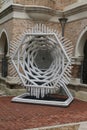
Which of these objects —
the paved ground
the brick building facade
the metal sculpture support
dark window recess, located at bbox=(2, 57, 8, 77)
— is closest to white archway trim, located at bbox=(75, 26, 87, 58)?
the brick building facade

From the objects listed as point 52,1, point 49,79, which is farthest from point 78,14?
point 49,79

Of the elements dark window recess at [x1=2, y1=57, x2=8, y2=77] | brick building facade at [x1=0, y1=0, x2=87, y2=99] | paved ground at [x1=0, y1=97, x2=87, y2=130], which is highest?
brick building facade at [x1=0, y1=0, x2=87, y2=99]

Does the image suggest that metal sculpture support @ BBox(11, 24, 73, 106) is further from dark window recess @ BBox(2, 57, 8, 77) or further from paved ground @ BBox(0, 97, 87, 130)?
dark window recess @ BBox(2, 57, 8, 77)

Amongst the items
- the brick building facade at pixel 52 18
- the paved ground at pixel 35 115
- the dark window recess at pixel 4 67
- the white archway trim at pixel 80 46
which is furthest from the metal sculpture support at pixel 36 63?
the dark window recess at pixel 4 67

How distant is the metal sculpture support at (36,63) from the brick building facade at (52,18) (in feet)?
4.77

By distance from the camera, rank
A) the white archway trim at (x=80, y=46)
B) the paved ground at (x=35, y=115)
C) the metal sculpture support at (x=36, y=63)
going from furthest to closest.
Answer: the white archway trim at (x=80, y=46)
the metal sculpture support at (x=36, y=63)
the paved ground at (x=35, y=115)

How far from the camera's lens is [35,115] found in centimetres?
785

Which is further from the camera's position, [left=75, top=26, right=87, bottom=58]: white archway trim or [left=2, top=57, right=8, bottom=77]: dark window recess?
[left=2, top=57, right=8, bottom=77]: dark window recess

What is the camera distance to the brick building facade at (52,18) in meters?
11.2

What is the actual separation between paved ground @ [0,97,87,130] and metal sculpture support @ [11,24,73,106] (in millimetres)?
432

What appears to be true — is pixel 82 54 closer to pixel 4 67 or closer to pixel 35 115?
pixel 35 115

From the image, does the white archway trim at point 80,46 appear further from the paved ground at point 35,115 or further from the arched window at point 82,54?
the paved ground at point 35,115

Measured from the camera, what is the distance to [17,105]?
920cm

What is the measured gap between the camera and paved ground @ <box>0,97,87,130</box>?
6.85 meters
